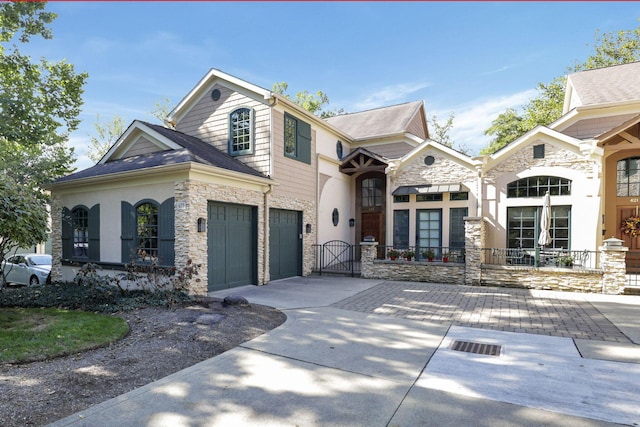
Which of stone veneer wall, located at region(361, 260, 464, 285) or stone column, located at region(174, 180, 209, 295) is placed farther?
stone veneer wall, located at region(361, 260, 464, 285)

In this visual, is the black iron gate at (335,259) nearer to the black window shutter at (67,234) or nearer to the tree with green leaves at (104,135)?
the black window shutter at (67,234)

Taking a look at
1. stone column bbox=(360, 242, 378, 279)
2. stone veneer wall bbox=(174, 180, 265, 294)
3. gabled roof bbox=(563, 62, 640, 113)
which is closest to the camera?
stone veneer wall bbox=(174, 180, 265, 294)

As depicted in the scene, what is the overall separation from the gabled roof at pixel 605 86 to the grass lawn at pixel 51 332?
1701cm

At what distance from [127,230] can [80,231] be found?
2627 millimetres

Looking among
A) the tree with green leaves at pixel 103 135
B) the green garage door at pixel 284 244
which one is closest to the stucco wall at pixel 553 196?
the green garage door at pixel 284 244

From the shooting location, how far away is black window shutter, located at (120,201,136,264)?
932cm

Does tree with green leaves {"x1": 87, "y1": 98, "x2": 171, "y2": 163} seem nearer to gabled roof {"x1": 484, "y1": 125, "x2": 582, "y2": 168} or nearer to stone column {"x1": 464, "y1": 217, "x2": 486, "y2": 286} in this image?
gabled roof {"x1": 484, "y1": 125, "x2": 582, "y2": 168}

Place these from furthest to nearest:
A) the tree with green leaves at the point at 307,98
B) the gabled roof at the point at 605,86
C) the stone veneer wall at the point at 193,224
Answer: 1. the tree with green leaves at the point at 307,98
2. the gabled roof at the point at 605,86
3. the stone veneer wall at the point at 193,224

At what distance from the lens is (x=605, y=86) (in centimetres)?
1384

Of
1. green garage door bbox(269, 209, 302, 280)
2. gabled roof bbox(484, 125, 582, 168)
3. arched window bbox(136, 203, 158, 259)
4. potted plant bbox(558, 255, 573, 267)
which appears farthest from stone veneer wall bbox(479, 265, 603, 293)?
arched window bbox(136, 203, 158, 259)

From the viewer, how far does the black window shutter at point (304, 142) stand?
12.4 m

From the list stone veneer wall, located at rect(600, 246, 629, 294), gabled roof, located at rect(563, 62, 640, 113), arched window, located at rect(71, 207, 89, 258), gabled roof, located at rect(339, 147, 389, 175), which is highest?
gabled roof, located at rect(563, 62, 640, 113)

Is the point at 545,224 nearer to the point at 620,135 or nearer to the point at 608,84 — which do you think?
the point at 620,135

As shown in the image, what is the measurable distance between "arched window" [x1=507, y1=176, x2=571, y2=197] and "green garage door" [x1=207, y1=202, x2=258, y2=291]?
31.9 feet
